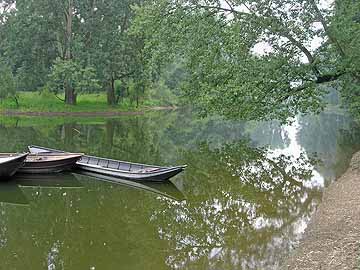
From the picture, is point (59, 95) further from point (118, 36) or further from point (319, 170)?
point (319, 170)

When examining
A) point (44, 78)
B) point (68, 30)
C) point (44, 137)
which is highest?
point (68, 30)

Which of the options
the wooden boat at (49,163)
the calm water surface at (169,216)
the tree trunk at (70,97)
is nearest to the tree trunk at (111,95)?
the tree trunk at (70,97)

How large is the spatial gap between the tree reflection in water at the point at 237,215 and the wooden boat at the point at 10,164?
227 inches

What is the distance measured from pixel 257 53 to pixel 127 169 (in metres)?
6.99

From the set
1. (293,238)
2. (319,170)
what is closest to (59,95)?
(319,170)

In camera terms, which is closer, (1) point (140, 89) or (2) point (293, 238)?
(2) point (293, 238)

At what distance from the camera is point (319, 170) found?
802 inches

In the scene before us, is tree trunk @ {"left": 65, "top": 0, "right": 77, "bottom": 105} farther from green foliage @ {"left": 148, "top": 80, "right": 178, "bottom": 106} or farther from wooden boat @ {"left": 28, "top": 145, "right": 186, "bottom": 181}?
wooden boat @ {"left": 28, "top": 145, "right": 186, "bottom": 181}

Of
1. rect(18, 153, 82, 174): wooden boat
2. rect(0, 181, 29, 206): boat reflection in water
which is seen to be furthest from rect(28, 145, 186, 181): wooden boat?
rect(0, 181, 29, 206): boat reflection in water

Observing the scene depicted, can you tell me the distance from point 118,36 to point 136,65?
3.72 metres

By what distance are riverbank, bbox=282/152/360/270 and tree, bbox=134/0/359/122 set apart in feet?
17.0

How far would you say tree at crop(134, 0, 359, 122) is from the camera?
17094 mm

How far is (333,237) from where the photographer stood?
9281mm

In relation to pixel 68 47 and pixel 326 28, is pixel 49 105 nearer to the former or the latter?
pixel 68 47
